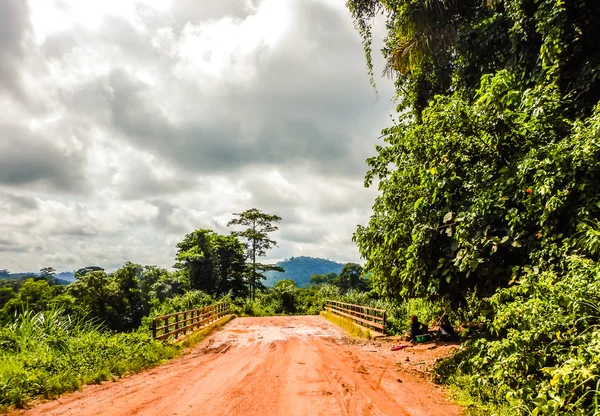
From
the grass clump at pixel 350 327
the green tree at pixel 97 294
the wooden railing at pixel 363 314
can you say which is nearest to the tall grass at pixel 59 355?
the grass clump at pixel 350 327

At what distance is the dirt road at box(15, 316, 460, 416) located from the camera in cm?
560

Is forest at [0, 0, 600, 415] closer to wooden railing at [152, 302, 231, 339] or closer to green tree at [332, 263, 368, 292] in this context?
wooden railing at [152, 302, 231, 339]

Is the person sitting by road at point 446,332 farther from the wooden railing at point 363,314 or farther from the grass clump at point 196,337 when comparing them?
the grass clump at point 196,337

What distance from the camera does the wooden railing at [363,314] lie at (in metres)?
14.6

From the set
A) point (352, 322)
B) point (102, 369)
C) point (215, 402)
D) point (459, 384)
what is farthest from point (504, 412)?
point (352, 322)

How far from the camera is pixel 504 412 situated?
4.80 metres

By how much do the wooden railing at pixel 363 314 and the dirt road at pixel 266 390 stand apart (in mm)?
4124

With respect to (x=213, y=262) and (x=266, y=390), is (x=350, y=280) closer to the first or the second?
(x=213, y=262)

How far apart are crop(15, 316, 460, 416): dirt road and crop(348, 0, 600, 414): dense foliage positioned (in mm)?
1348

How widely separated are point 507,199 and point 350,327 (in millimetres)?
12772

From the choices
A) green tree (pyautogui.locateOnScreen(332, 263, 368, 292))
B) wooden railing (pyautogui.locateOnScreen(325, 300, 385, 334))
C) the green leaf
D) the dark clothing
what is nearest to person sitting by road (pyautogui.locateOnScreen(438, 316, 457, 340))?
the dark clothing

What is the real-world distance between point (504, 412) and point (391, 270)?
4.48m

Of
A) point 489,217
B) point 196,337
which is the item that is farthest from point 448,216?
point 196,337

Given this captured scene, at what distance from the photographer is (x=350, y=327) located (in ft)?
56.1
